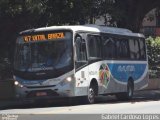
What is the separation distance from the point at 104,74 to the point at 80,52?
2.64 meters

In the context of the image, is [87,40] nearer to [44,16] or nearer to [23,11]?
[23,11]

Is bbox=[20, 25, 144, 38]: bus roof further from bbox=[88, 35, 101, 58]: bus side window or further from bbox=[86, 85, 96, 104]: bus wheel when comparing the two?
bbox=[86, 85, 96, 104]: bus wheel

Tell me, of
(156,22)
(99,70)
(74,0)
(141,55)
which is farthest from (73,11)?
(156,22)

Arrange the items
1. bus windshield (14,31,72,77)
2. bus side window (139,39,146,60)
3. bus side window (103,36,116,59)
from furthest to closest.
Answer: bus side window (139,39,146,60) → bus side window (103,36,116,59) → bus windshield (14,31,72,77)

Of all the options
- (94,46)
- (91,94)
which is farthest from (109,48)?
(91,94)

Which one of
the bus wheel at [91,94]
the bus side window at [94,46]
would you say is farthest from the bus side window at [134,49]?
the bus wheel at [91,94]

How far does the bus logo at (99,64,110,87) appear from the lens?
2552 cm

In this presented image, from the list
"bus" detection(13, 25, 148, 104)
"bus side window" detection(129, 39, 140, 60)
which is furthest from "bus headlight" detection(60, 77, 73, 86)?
"bus side window" detection(129, 39, 140, 60)

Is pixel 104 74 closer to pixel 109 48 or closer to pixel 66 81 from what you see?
pixel 109 48

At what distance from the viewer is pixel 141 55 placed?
99.2ft

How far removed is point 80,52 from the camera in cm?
2367

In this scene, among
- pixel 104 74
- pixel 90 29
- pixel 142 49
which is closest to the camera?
pixel 90 29

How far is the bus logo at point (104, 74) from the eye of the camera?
83.7ft

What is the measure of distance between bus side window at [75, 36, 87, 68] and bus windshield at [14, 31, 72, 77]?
0.33 meters
